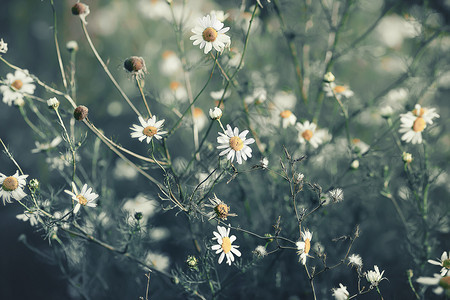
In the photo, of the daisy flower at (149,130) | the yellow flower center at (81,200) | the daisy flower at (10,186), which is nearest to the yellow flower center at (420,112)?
the daisy flower at (149,130)

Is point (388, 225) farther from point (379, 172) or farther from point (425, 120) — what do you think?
point (425, 120)

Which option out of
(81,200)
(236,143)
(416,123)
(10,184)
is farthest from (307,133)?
(10,184)

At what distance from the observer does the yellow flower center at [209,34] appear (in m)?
1.26

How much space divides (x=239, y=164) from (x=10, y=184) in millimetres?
836

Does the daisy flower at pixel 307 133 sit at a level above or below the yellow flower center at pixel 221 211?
above

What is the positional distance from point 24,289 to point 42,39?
9.28ft

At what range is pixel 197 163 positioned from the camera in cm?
157

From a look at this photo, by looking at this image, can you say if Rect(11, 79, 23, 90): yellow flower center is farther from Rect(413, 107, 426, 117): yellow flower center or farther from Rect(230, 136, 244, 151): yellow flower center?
Rect(413, 107, 426, 117): yellow flower center

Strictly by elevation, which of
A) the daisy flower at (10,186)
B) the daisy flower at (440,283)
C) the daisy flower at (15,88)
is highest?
the daisy flower at (15,88)

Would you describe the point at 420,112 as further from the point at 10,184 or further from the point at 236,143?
the point at 10,184

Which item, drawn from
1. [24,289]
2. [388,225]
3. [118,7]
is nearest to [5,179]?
[24,289]

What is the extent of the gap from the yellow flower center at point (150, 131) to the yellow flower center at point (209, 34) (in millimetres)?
376

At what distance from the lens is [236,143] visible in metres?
1.25

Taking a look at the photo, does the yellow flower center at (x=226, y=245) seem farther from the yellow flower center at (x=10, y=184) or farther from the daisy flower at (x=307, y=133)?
the yellow flower center at (x=10, y=184)
